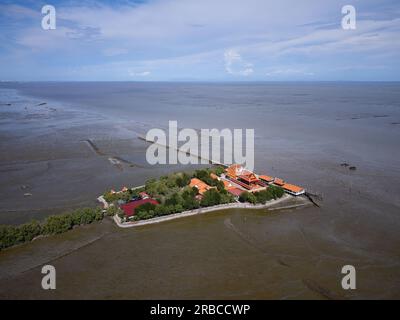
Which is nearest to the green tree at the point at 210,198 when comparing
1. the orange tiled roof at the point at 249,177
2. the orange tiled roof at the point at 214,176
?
the orange tiled roof at the point at 214,176

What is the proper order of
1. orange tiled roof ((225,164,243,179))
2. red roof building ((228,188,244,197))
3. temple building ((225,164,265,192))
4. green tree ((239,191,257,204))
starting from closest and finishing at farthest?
green tree ((239,191,257,204)), red roof building ((228,188,244,197)), temple building ((225,164,265,192)), orange tiled roof ((225,164,243,179))

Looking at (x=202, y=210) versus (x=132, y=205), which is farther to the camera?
(x=202, y=210)

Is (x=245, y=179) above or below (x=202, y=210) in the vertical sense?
above

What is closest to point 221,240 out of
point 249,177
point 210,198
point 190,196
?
point 210,198

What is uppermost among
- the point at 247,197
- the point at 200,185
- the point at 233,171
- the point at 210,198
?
the point at 233,171

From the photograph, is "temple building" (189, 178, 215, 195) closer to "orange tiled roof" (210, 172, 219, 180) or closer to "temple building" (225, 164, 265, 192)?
"orange tiled roof" (210, 172, 219, 180)

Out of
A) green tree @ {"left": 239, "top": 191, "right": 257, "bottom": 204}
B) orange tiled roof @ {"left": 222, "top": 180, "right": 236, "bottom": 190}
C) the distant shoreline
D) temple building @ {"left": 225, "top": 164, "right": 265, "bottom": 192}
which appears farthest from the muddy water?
orange tiled roof @ {"left": 222, "top": 180, "right": 236, "bottom": 190}

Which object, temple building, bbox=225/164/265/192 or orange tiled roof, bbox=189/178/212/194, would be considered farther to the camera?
temple building, bbox=225/164/265/192

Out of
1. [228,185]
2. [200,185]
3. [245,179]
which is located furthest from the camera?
[245,179]

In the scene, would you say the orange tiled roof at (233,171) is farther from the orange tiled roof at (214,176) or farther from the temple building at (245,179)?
the orange tiled roof at (214,176)

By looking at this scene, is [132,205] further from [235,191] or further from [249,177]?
[249,177]
